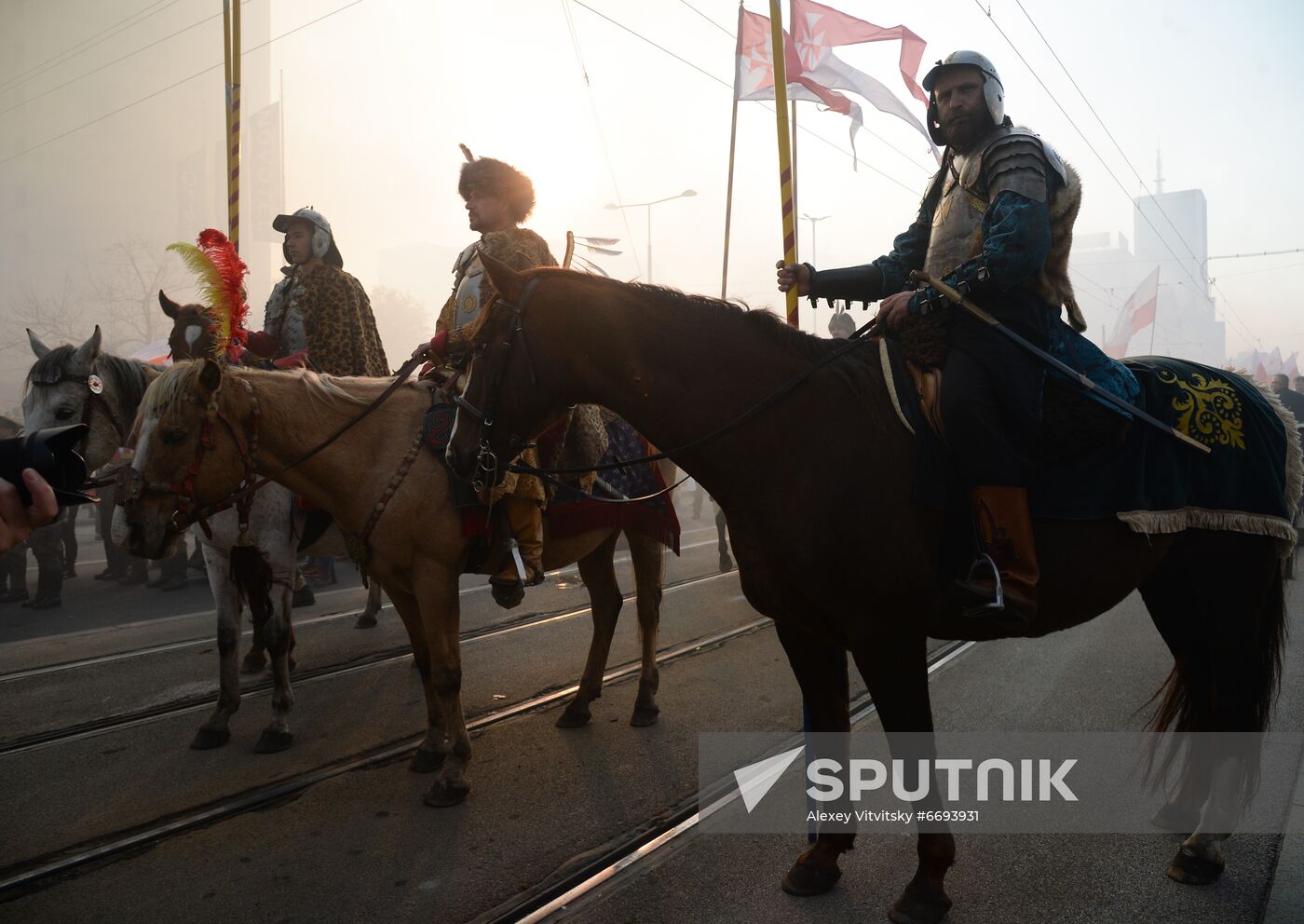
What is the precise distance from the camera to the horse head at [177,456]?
433 cm

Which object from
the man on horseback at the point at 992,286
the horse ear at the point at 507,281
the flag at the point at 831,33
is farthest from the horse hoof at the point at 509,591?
the flag at the point at 831,33

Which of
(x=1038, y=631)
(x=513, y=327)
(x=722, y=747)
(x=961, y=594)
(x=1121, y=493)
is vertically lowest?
(x=722, y=747)

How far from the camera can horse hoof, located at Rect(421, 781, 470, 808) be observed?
4.27m

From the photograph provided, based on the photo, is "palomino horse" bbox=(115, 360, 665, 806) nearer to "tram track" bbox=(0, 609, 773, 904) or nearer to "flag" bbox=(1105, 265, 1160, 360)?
"tram track" bbox=(0, 609, 773, 904)

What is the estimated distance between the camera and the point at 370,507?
4.57 m

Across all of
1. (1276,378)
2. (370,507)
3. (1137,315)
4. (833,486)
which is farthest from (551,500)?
(1137,315)

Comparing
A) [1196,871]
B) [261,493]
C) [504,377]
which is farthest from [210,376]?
[1196,871]

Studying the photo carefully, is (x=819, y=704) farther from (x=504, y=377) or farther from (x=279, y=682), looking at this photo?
(x=279, y=682)

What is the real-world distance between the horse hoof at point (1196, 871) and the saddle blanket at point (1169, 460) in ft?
4.29

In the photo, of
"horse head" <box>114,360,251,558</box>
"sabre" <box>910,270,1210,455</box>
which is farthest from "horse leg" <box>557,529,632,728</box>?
"sabre" <box>910,270,1210,455</box>

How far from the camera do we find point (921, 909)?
3123 millimetres

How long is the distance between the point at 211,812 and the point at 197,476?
163 centimetres

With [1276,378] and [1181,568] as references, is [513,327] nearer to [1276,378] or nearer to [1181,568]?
[1181,568]

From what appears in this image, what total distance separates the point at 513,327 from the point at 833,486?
4.31 feet
